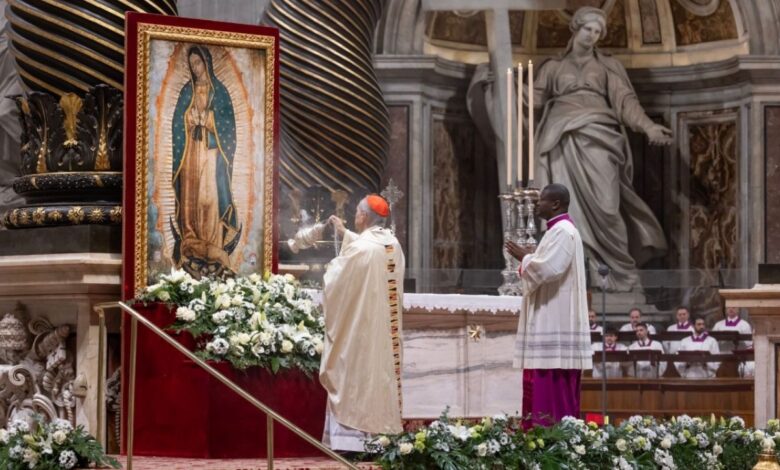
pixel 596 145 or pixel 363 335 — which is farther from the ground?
pixel 596 145

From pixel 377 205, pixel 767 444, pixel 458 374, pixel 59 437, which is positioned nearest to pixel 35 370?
pixel 59 437

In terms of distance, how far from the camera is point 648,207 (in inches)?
674

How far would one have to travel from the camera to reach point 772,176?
1669 cm

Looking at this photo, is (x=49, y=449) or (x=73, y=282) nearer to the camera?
(x=49, y=449)

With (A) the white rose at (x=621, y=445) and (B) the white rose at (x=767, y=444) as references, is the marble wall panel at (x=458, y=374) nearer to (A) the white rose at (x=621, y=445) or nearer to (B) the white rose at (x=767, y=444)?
(B) the white rose at (x=767, y=444)

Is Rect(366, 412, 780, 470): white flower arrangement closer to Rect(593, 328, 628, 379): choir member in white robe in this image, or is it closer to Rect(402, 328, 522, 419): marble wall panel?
Rect(402, 328, 522, 419): marble wall panel

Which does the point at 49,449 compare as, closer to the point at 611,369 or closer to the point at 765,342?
the point at 765,342

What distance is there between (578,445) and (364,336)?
144cm

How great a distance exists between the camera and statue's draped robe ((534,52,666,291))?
54.2ft

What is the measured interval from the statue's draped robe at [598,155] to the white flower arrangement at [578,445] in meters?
7.19

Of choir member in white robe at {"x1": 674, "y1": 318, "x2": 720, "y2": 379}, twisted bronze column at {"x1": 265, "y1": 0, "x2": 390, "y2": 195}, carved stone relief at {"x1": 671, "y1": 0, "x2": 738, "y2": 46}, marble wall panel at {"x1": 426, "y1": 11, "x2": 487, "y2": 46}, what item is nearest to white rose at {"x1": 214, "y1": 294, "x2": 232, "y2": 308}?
twisted bronze column at {"x1": 265, "y1": 0, "x2": 390, "y2": 195}

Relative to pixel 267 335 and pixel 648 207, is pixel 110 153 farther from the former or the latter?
pixel 648 207

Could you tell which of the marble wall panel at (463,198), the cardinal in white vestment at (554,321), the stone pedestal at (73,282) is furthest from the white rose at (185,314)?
the marble wall panel at (463,198)

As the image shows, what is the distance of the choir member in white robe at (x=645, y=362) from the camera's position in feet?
47.6
